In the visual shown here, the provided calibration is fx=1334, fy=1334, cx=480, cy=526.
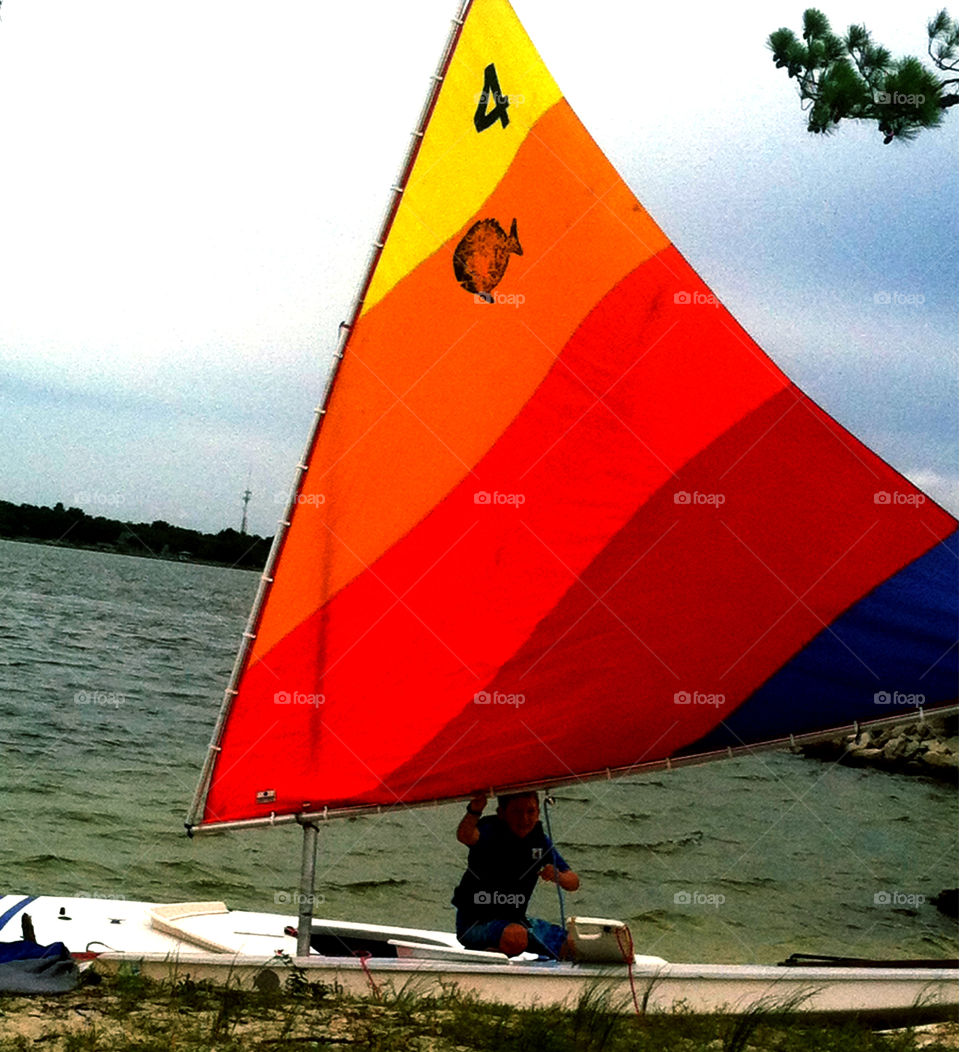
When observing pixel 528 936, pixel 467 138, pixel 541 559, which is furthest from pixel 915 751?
pixel 467 138

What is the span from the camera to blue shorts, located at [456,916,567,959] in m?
8.31

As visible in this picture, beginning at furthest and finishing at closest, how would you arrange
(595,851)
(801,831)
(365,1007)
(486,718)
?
(801,831) → (595,851) → (486,718) → (365,1007)

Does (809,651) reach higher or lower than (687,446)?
lower

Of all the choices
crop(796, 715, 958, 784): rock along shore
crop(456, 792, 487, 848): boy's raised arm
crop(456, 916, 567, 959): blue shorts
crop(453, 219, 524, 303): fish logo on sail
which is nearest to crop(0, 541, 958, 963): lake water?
crop(796, 715, 958, 784): rock along shore

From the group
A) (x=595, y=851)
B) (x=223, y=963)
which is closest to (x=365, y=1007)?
(x=223, y=963)

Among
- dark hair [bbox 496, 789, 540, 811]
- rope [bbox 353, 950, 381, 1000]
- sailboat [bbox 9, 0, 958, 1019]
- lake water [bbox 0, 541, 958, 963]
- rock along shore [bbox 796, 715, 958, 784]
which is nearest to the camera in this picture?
rope [bbox 353, 950, 381, 1000]

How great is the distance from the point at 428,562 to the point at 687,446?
1.81 meters

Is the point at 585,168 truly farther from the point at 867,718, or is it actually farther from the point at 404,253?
the point at 867,718

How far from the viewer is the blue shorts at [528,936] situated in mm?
8312

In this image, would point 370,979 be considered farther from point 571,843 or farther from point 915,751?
point 915,751

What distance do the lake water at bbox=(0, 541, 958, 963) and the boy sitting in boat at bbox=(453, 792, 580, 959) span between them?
647cm

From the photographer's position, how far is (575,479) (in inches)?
329

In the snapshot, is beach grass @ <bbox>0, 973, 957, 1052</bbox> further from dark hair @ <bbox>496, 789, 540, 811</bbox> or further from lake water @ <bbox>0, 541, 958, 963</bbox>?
lake water @ <bbox>0, 541, 958, 963</bbox>

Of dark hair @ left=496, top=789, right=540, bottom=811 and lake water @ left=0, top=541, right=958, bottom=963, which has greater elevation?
dark hair @ left=496, top=789, right=540, bottom=811
